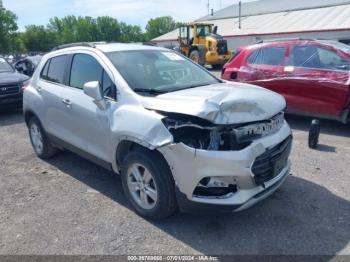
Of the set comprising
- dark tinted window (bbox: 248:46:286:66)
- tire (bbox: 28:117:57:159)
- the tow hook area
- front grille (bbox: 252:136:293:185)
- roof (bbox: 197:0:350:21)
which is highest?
roof (bbox: 197:0:350:21)

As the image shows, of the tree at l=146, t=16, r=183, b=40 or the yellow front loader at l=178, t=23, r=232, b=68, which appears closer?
the yellow front loader at l=178, t=23, r=232, b=68

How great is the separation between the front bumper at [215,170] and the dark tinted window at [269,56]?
4652mm

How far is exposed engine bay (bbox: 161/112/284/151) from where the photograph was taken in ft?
10.3

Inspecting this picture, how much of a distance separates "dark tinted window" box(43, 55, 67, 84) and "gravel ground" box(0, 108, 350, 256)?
138cm

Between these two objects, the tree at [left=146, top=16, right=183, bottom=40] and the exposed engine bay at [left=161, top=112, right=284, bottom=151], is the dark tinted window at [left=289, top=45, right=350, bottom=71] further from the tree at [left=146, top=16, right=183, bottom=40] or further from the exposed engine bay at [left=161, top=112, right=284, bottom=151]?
the tree at [left=146, top=16, right=183, bottom=40]

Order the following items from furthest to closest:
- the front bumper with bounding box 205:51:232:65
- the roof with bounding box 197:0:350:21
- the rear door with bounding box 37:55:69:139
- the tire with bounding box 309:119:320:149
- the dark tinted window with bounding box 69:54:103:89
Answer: the roof with bounding box 197:0:350:21
the front bumper with bounding box 205:51:232:65
the tire with bounding box 309:119:320:149
the rear door with bounding box 37:55:69:139
the dark tinted window with bounding box 69:54:103:89

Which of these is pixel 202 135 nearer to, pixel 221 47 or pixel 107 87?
pixel 107 87

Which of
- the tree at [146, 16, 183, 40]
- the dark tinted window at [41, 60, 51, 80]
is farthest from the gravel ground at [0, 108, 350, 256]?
the tree at [146, 16, 183, 40]

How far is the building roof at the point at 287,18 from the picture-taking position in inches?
1049

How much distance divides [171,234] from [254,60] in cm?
544

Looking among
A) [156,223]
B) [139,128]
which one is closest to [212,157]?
[139,128]

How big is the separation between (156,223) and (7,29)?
7545cm

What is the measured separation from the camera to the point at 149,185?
140 inches

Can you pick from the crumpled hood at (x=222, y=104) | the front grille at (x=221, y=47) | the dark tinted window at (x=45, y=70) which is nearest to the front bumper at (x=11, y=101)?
the dark tinted window at (x=45, y=70)
